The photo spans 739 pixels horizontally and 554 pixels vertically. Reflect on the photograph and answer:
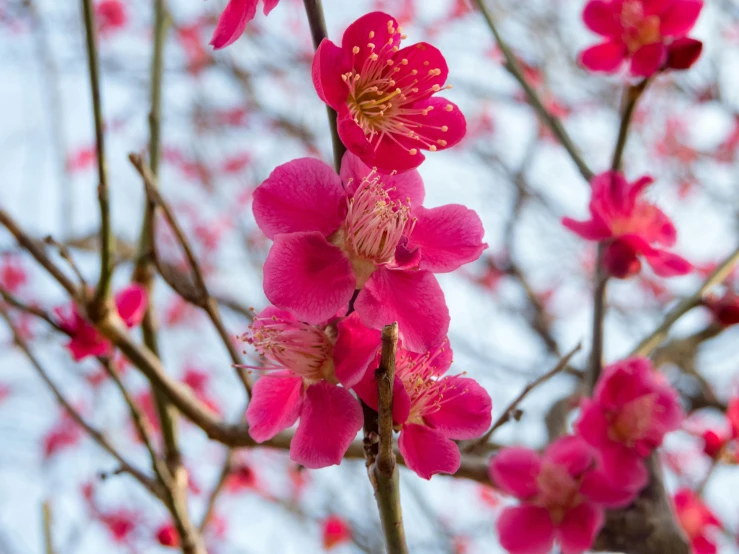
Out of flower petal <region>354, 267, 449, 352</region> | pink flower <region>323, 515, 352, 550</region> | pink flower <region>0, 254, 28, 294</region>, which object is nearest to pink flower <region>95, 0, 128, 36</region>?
pink flower <region>0, 254, 28, 294</region>

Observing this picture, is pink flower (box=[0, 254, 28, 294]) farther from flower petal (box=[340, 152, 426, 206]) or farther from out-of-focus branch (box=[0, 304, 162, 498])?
flower petal (box=[340, 152, 426, 206])

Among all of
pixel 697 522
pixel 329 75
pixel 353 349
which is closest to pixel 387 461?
pixel 353 349

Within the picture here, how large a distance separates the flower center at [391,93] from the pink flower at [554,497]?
616mm

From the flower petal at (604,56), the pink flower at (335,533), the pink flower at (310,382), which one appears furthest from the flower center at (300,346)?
the pink flower at (335,533)

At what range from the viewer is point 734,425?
60.5 inches

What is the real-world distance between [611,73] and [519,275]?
1.77 m

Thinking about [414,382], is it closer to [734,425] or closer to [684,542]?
[684,542]

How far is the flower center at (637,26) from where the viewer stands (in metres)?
1.21

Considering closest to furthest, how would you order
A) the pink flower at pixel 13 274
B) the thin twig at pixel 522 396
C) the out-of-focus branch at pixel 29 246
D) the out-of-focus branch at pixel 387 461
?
the out-of-focus branch at pixel 387 461 < the thin twig at pixel 522 396 < the out-of-focus branch at pixel 29 246 < the pink flower at pixel 13 274

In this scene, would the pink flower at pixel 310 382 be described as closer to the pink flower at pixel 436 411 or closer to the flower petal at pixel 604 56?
the pink flower at pixel 436 411

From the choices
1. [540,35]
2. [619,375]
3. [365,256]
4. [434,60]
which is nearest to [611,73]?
[619,375]

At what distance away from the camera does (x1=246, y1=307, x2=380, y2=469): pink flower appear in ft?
Result: 2.07

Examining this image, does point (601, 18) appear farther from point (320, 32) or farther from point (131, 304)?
point (131, 304)

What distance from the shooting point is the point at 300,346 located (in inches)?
27.4
